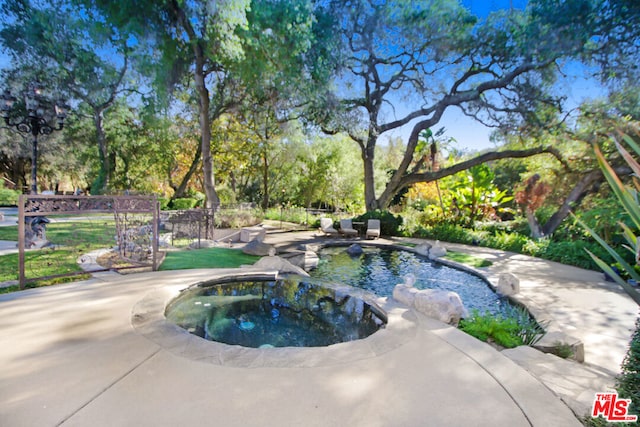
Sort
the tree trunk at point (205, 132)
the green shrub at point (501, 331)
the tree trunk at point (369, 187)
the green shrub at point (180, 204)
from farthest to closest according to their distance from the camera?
1. the green shrub at point (180, 204)
2. the tree trunk at point (369, 187)
3. the tree trunk at point (205, 132)
4. the green shrub at point (501, 331)

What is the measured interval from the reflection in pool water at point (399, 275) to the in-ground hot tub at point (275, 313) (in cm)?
119

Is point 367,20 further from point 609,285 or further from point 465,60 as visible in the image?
point 609,285

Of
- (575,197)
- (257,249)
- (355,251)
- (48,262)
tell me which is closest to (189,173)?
(257,249)

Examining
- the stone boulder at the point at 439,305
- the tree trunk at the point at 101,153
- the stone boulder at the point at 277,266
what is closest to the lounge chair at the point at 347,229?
the stone boulder at the point at 277,266

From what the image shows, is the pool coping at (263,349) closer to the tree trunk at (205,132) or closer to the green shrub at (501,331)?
the green shrub at (501,331)

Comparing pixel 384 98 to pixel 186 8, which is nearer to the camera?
pixel 186 8

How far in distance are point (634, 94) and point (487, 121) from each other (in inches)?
198

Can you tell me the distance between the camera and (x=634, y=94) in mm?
11672

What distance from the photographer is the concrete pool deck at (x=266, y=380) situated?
82.1 inches

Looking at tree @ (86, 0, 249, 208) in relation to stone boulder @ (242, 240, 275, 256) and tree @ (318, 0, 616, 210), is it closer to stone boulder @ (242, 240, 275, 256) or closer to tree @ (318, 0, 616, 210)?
tree @ (318, 0, 616, 210)

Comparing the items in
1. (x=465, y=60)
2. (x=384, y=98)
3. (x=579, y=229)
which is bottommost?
(x=579, y=229)

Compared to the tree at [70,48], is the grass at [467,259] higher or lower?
lower

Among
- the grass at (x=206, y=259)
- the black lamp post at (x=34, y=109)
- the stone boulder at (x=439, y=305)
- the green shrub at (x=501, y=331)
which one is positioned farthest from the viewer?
the black lamp post at (x=34, y=109)

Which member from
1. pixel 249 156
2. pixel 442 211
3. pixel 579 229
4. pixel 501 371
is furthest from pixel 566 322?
pixel 249 156
